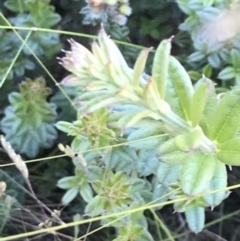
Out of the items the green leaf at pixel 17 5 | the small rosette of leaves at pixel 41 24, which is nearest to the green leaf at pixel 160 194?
the small rosette of leaves at pixel 41 24

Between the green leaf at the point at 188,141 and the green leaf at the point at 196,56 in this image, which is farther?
the green leaf at the point at 196,56

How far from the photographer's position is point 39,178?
1130 mm

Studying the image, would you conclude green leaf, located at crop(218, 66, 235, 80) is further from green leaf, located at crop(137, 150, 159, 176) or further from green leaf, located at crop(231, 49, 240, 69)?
green leaf, located at crop(137, 150, 159, 176)

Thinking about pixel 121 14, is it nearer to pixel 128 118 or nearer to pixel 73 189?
pixel 73 189

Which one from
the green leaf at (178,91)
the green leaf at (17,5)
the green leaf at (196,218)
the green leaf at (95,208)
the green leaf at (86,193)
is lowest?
the green leaf at (196,218)

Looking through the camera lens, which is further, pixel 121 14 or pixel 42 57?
pixel 42 57

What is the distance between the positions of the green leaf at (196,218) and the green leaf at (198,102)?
0.22 meters

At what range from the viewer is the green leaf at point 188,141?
614mm

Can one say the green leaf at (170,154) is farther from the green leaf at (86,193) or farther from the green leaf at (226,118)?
the green leaf at (86,193)

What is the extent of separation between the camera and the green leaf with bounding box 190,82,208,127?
2.05ft

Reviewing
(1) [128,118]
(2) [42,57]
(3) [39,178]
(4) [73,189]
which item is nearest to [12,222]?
(3) [39,178]

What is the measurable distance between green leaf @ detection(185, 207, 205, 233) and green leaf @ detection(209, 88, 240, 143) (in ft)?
0.55

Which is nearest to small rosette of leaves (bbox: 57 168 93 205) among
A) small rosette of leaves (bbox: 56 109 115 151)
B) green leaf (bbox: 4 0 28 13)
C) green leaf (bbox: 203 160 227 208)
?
small rosette of leaves (bbox: 56 109 115 151)

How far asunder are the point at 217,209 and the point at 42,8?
1.80 feet
